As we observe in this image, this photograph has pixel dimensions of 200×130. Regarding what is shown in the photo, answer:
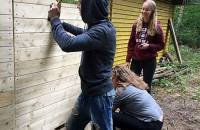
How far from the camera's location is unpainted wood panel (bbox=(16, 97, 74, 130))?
3.82 metres

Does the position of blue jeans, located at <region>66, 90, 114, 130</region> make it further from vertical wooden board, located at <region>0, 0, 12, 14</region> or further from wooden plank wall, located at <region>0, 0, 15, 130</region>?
vertical wooden board, located at <region>0, 0, 12, 14</region>

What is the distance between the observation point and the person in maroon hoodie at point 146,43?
18.2 ft

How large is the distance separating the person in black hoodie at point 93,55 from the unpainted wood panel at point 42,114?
62 centimetres

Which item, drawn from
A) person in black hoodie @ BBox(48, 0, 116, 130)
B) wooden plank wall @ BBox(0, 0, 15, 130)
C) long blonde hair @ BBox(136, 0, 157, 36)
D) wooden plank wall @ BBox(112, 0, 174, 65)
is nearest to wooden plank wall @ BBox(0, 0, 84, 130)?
wooden plank wall @ BBox(0, 0, 15, 130)

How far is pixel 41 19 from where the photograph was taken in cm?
371

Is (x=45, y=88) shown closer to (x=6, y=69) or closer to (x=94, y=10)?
(x=6, y=69)

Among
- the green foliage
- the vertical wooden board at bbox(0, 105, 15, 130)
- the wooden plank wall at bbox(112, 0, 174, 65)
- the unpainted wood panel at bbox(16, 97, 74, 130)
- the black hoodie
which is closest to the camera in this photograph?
the black hoodie

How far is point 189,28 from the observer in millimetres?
21812

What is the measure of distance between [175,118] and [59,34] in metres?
4.30

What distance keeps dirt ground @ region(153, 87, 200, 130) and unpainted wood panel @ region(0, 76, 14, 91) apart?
3.28 m

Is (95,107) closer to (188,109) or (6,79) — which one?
(6,79)

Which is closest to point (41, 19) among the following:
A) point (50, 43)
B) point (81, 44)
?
point (50, 43)

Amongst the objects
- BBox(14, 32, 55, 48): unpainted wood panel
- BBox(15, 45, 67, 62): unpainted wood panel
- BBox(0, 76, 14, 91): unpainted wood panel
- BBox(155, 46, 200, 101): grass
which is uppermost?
BBox(14, 32, 55, 48): unpainted wood panel

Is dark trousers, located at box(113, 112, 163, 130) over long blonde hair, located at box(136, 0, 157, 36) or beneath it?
beneath
